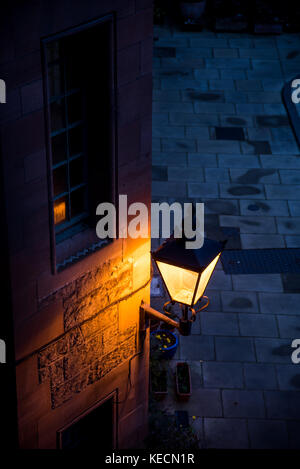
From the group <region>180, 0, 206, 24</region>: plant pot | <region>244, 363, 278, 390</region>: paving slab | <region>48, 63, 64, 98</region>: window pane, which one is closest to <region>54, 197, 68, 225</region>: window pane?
<region>48, 63, 64, 98</region>: window pane

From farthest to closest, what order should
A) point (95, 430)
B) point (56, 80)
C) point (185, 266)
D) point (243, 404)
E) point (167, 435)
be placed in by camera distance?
point (243, 404)
point (167, 435)
point (95, 430)
point (185, 266)
point (56, 80)

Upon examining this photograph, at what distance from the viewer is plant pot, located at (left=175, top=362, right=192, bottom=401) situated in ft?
44.4

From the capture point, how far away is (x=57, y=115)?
8164 mm

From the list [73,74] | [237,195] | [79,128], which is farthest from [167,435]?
[237,195]

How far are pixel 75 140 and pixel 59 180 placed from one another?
0.49 m

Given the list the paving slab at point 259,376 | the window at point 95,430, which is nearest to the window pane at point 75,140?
the window at point 95,430

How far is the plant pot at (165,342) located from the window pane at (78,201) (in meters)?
5.35

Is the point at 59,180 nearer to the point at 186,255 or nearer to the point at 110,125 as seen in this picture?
the point at 110,125

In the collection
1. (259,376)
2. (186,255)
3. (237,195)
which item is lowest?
(186,255)

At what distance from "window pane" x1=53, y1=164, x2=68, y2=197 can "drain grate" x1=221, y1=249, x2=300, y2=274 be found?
327 inches

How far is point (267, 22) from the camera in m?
26.0

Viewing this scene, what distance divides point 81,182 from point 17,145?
1.76m
